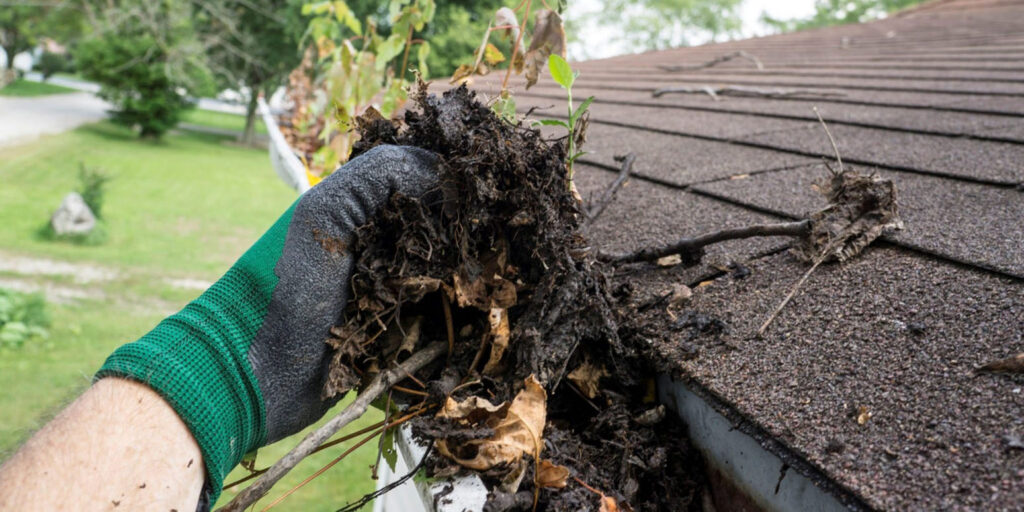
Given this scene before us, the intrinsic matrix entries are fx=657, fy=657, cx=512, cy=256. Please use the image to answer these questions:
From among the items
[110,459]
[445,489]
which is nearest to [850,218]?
[445,489]

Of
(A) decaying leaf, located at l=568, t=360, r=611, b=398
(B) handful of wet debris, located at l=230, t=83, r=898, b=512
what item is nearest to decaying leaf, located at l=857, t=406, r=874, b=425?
(B) handful of wet debris, located at l=230, t=83, r=898, b=512

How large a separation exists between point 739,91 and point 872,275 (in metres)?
2.59

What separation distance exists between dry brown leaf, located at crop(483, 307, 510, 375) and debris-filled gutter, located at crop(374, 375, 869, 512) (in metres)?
0.17

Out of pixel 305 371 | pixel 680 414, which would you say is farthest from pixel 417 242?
pixel 680 414

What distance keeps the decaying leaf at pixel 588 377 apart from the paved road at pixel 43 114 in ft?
69.7

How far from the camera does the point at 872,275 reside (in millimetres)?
1148

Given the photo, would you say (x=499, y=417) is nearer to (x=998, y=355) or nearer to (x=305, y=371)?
(x=305, y=371)

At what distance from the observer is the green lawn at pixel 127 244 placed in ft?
19.2

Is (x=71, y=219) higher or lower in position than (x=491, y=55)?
lower

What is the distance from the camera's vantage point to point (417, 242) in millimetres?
1104

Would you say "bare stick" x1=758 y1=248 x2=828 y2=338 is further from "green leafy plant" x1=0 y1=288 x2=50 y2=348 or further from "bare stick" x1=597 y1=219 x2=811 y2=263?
"green leafy plant" x1=0 y1=288 x2=50 y2=348

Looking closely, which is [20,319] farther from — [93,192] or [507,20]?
[507,20]

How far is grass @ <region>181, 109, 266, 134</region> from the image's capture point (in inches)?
1196

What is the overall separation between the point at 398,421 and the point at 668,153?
163 centimetres
